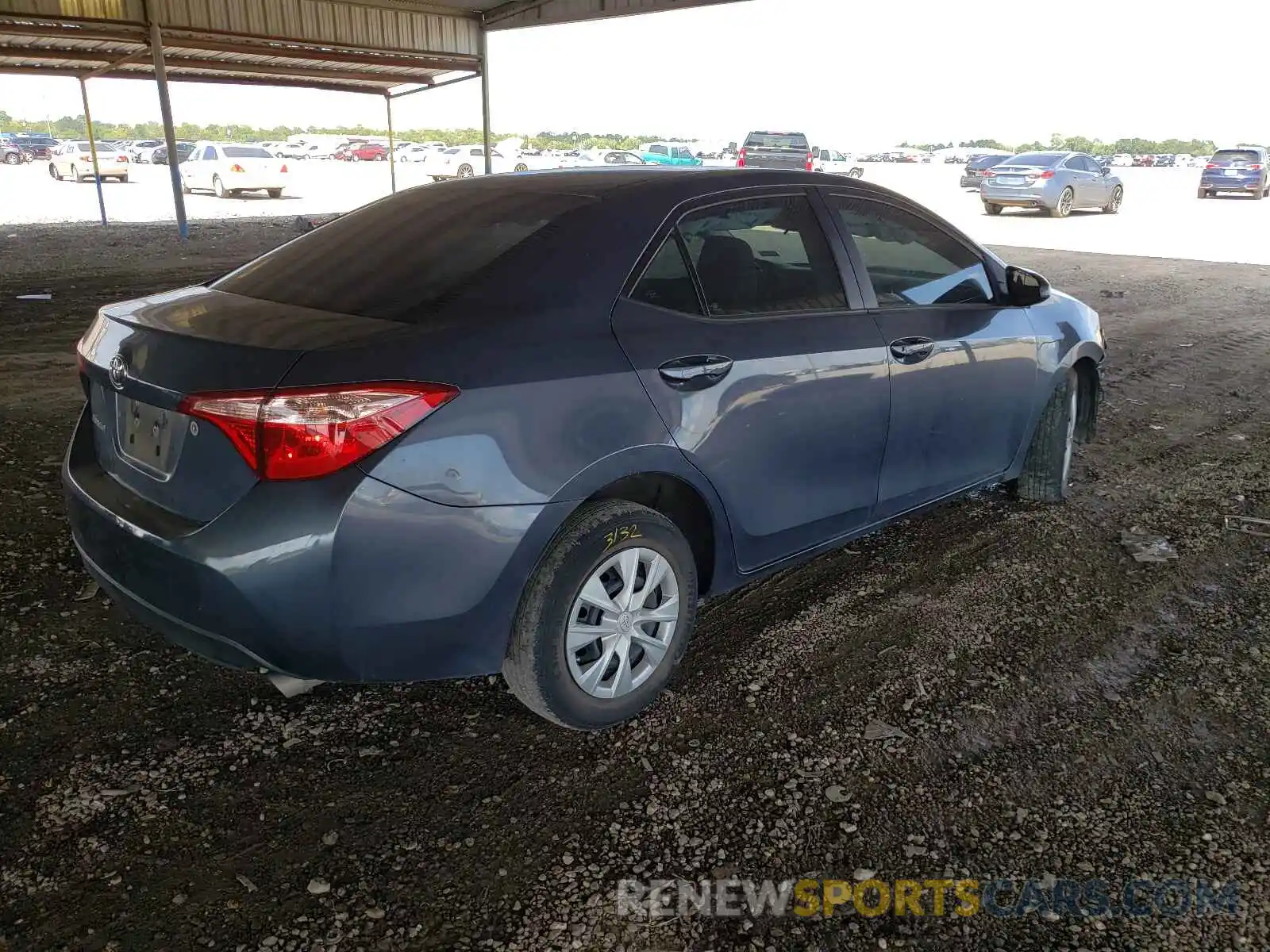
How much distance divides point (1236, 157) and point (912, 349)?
105 feet

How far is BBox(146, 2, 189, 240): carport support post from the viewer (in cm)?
1672

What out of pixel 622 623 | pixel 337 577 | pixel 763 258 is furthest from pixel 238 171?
pixel 337 577

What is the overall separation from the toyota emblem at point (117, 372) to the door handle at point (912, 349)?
2.42 metres

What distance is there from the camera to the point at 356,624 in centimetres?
226

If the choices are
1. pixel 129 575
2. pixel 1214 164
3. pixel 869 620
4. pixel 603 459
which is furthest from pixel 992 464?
pixel 1214 164

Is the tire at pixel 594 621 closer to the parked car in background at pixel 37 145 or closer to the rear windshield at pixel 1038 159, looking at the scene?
the rear windshield at pixel 1038 159

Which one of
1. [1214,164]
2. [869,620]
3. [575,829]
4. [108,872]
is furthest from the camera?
[1214,164]

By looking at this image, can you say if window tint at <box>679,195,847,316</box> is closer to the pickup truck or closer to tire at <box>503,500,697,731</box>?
tire at <box>503,500,697,731</box>

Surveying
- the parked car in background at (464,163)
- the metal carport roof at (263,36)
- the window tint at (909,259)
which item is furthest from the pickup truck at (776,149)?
the window tint at (909,259)

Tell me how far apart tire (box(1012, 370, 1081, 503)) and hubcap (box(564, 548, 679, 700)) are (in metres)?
2.40

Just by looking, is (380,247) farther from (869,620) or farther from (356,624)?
(869,620)

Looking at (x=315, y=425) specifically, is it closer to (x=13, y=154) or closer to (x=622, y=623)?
(x=622, y=623)

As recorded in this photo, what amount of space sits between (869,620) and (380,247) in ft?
7.07

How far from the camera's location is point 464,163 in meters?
38.4
